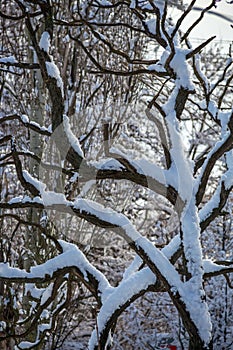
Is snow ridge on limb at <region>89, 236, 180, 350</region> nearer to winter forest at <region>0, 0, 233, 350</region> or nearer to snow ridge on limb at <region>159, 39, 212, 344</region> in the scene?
winter forest at <region>0, 0, 233, 350</region>

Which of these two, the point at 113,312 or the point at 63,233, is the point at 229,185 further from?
A: the point at 63,233

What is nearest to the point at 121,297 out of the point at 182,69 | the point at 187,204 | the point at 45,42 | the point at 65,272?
the point at 65,272

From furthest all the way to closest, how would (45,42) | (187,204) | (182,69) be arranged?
1. (45,42)
2. (182,69)
3. (187,204)

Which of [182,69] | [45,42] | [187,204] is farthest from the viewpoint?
[45,42]

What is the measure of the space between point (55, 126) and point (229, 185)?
1.06 meters

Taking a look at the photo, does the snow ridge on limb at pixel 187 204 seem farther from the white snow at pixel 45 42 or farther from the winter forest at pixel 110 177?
the white snow at pixel 45 42

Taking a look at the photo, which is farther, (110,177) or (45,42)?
(45,42)

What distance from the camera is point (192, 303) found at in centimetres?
272

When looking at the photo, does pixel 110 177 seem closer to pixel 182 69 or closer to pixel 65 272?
pixel 65 272

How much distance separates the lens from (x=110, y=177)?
3102 millimetres

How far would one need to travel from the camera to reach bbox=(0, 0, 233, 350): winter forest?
117 inches

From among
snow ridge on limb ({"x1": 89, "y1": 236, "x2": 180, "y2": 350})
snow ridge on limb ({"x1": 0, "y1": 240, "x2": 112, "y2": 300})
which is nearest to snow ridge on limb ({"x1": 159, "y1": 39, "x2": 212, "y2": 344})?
snow ridge on limb ({"x1": 89, "y1": 236, "x2": 180, "y2": 350})

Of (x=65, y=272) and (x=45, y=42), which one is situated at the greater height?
(x=45, y=42)

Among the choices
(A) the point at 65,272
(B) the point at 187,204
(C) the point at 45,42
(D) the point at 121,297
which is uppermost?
(C) the point at 45,42
